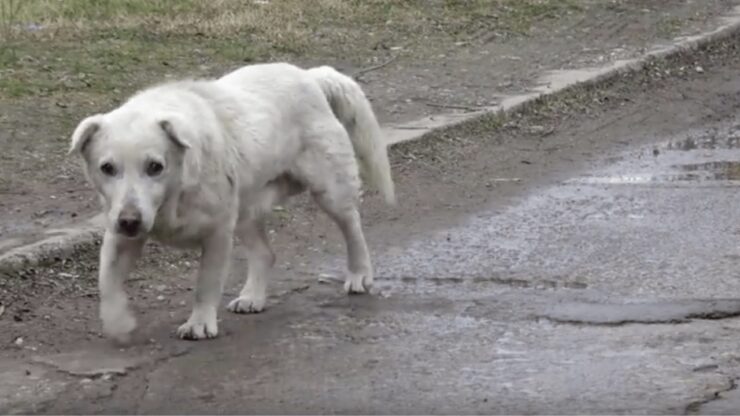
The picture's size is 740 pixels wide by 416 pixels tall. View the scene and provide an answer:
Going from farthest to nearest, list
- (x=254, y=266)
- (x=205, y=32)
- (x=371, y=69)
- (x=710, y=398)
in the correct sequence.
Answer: (x=205, y=32)
(x=371, y=69)
(x=254, y=266)
(x=710, y=398)

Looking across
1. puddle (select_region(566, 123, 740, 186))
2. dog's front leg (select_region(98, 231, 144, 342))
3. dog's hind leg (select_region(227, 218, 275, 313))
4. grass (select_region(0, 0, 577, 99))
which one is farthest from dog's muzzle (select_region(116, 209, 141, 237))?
grass (select_region(0, 0, 577, 99))

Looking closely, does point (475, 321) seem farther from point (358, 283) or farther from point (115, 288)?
point (115, 288)

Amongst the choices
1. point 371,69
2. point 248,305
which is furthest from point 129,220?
point 371,69

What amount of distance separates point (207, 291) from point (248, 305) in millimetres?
461

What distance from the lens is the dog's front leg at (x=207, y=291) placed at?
19.5 feet

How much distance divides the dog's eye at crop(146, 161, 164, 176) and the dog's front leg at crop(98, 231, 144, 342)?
0.43 meters

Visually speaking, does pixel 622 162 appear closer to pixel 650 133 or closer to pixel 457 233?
pixel 650 133

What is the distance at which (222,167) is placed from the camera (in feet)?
19.2

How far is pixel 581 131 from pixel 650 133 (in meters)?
0.47

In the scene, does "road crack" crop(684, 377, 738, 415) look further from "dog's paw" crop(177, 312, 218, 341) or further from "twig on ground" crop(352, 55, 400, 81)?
"twig on ground" crop(352, 55, 400, 81)

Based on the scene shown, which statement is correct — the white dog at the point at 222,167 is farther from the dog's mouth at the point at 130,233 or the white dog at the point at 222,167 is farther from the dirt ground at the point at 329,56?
the dirt ground at the point at 329,56

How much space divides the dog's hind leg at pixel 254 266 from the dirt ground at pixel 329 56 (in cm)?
126

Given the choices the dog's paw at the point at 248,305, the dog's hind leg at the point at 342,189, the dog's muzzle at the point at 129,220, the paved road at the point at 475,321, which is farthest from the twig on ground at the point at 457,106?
the dog's muzzle at the point at 129,220

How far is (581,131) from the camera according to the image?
10.6 metres
